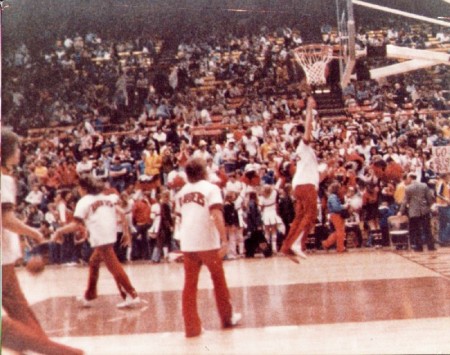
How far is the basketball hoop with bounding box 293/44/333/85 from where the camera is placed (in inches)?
191

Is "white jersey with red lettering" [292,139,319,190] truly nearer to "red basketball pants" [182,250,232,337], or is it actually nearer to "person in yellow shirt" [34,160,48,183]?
"red basketball pants" [182,250,232,337]

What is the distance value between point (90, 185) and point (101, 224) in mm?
299

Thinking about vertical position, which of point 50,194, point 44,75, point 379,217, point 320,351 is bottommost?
point 320,351

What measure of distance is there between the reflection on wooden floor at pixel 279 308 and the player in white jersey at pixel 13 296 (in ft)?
0.27

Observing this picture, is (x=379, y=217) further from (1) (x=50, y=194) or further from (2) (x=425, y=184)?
(1) (x=50, y=194)

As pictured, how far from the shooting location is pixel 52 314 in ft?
15.2

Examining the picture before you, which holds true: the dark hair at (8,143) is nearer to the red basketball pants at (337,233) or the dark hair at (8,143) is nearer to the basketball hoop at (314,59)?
the basketball hoop at (314,59)

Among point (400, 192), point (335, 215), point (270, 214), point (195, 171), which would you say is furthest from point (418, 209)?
point (195, 171)

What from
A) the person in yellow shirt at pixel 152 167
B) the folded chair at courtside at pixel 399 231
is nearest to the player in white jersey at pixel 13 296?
the person in yellow shirt at pixel 152 167

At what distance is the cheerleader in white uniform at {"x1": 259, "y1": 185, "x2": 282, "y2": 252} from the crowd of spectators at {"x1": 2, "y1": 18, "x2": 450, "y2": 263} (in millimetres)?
11

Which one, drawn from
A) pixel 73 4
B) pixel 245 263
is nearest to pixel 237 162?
pixel 245 263

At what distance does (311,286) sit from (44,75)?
2.55 meters

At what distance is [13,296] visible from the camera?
4488 mm

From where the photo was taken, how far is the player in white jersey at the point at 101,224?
478 cm
